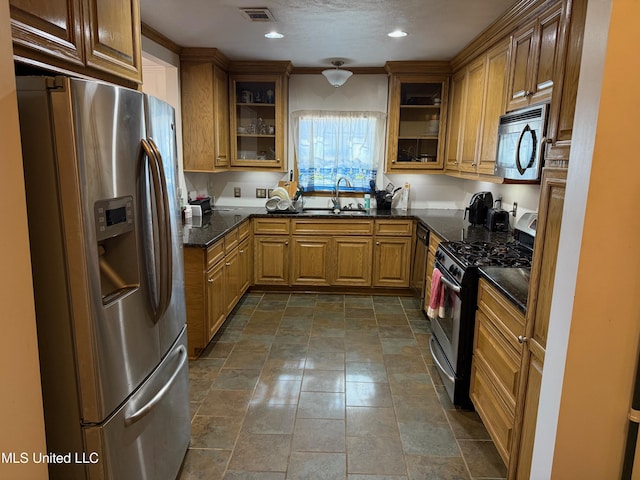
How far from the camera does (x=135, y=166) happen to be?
4.54 ft

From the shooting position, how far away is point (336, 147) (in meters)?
4.97

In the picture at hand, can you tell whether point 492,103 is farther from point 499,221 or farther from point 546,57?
point 499,221

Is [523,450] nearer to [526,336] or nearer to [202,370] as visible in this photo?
[526,336]

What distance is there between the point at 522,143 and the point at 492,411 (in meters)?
1.53

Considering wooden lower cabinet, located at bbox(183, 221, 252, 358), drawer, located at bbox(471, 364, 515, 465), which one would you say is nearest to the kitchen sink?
wooden lower cabinet, located at bbox(183, 221, 252, 358)

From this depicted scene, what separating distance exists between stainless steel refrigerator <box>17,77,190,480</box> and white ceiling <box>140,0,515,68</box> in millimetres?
1687

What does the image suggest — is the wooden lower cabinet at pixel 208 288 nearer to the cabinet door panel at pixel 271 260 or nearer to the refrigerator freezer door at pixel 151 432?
the cabinet door panel at pixel 271 260

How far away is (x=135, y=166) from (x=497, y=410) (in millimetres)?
1940

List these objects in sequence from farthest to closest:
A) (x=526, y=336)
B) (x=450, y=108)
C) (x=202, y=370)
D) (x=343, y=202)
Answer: (x=343, y=202) < (x=450, y=108) < (x=202, y=370) < (x=526, y=336)

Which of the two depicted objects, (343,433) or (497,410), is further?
(343,433)

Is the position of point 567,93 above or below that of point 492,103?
below

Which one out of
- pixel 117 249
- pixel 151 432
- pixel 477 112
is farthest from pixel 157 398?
pixel 477 112

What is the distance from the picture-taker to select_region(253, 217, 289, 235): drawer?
177 inches

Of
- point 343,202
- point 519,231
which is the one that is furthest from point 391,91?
point 519,231
